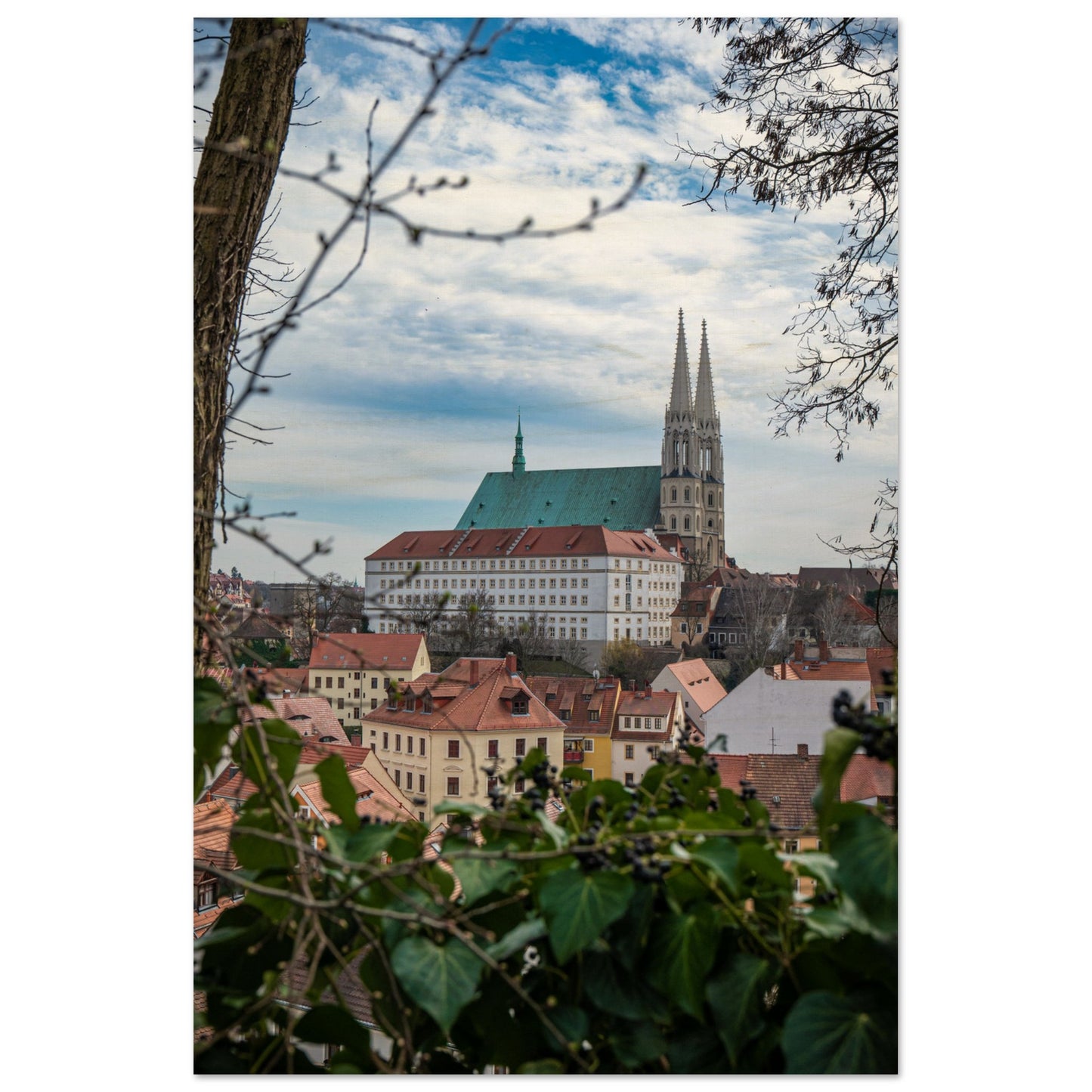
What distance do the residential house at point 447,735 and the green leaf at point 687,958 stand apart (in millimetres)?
625

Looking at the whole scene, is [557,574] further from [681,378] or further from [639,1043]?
[639,1043]

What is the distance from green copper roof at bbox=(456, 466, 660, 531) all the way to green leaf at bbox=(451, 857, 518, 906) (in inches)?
29.0

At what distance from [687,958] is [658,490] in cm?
90

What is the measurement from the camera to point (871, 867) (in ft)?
3.03

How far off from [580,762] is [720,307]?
2.54 ft

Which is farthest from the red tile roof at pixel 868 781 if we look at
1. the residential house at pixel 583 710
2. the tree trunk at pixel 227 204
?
the tree trunk at pixel 227 204

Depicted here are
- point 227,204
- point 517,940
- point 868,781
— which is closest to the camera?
point 517,940

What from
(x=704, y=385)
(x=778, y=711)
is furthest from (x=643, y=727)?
Answer: (x=704, y=385)

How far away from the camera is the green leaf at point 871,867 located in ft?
3.02

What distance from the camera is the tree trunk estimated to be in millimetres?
1512

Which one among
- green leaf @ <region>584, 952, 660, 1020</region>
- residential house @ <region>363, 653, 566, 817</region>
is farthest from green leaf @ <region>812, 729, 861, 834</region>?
residential house @ <region>363, 653, 566, 817</region>

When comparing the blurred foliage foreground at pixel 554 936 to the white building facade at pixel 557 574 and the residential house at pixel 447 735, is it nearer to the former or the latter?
the residential house at pixel 447 735

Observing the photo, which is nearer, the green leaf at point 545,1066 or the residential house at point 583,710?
the green leaf at point 545,1066
